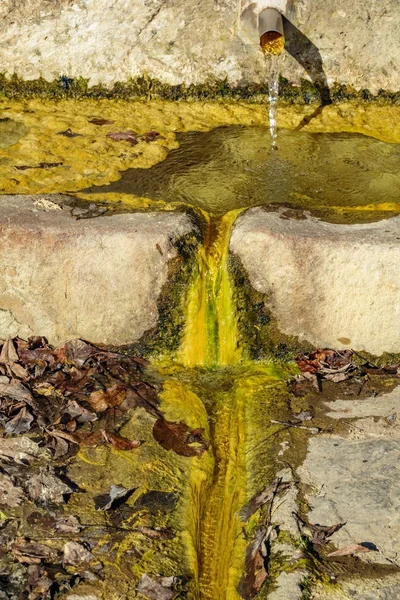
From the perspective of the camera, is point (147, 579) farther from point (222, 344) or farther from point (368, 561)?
point (222, 344)

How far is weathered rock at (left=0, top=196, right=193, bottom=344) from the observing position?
4785mm

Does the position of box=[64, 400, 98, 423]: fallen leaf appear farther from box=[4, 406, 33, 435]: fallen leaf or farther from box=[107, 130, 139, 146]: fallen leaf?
box=[107, 130, 139, 146]: fallen leaf

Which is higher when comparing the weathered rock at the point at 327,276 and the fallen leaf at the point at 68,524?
the weathered rock at the point at 327,276

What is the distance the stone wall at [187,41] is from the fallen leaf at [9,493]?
375 centimetres

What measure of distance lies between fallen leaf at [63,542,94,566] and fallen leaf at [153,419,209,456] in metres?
0.79

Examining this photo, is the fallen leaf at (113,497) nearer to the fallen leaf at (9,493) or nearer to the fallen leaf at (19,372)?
the fallen leaf at (9,493)

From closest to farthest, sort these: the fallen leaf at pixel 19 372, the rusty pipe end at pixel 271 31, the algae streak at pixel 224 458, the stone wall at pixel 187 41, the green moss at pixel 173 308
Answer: the algae streak at pixel 224 458 < the fallen leaf at pixel 19 372 < the green moss at pixel 173 308 < the rusty pipe end at pixel 271 31 < the stone wall at pixel 187 41

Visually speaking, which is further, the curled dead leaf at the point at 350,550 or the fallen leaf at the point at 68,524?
the fallen leaf at the point at 68,524

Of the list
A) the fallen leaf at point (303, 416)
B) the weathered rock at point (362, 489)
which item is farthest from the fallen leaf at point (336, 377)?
the fallen leaf at point (303, 416)

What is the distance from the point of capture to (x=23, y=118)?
6.54 metres

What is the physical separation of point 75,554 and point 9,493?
48 centimetres

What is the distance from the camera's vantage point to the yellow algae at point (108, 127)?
579 centimetres

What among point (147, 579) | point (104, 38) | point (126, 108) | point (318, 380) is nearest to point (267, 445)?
point (318, 380)

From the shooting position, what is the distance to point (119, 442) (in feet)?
14.0
